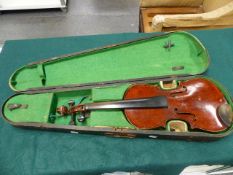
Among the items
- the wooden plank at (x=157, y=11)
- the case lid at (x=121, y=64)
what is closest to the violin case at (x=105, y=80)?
the case lid at (x=121, y=64)

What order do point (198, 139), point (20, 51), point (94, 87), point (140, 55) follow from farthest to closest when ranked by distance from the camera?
point (20, 51), point (140, 55), point (94, 87), point (198, 139)

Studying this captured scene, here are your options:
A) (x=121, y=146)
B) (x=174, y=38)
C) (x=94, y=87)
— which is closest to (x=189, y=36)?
(x=174, y=38)

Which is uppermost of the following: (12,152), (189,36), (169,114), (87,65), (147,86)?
(189,36)

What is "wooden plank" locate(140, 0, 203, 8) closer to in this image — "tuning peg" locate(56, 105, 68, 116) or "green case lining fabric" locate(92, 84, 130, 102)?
"green case lining fabric" locate(92, 84, 130, 102)

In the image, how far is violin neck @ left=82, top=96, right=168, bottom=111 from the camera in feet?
3.51

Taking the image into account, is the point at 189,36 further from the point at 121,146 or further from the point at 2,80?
the point at 2,80

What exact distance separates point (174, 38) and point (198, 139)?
537 millimetres

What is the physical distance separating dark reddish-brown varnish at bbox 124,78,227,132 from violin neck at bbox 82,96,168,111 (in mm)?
19

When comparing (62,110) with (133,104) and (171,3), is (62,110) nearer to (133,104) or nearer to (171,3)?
(133,104)

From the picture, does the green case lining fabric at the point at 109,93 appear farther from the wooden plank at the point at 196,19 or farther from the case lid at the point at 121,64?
the wooden plank at the point at 196,19

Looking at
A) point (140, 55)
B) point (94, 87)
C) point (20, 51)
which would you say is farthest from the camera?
point (20, 51)

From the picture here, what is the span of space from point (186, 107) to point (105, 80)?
40 centimetres

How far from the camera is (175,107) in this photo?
3.54 ft

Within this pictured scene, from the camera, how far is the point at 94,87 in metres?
1.16
